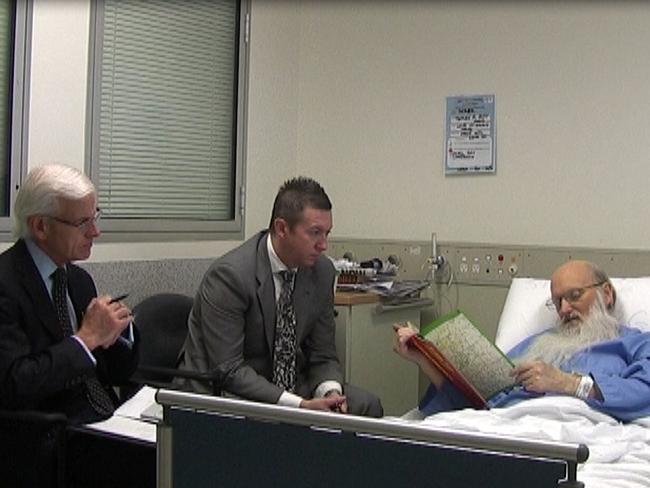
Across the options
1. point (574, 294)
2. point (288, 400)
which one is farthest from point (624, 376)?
point (288, 400)

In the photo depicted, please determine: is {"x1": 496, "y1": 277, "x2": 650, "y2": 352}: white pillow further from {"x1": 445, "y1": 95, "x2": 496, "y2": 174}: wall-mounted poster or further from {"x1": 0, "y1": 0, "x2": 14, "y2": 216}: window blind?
{"x1": 0, "y1": 0, "x2": 14, "y2": 216}: window blind

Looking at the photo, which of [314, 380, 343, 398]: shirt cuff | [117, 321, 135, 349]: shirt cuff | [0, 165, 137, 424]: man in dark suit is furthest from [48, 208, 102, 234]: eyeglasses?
[314, 380, 343, 398]: shirt cuff

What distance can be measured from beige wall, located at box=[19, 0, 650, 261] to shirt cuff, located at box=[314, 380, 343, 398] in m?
0.96

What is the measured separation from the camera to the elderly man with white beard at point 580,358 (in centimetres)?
267

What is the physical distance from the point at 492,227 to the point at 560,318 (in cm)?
103

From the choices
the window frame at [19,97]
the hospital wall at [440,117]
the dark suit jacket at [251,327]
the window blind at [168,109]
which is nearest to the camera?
the dark suit jacket at [251,327]

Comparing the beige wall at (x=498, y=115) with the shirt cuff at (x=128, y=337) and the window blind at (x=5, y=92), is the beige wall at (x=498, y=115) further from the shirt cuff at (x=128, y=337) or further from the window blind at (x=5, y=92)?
the shirt cuff at (x=128, y=337)

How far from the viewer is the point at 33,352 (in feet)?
7.99

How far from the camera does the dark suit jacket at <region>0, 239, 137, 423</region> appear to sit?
235cm

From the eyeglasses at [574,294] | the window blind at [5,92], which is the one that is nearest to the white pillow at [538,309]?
the eyeglasses at [574,294]

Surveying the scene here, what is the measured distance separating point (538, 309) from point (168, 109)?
5.57 ft

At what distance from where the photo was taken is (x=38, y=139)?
320 cm

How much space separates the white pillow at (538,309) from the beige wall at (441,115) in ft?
1.87

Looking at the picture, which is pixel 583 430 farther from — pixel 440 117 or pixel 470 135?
pixel 440 117
